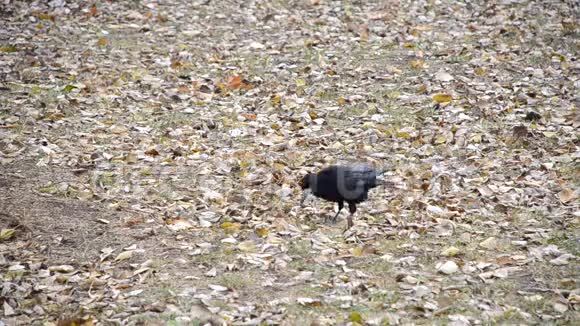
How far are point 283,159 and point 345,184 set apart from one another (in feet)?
4.52

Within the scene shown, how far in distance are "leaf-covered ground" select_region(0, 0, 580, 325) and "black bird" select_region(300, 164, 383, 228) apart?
0.76 ft

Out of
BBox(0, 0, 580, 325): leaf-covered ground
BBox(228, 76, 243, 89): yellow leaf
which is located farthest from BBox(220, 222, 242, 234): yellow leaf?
BBox(228, 76, 243, 89): yellow leaf

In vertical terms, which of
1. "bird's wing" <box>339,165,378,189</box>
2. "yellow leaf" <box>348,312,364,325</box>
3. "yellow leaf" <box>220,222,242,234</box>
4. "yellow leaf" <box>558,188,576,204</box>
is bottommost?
"yellow leaf" <box>220,222,242,234</box>

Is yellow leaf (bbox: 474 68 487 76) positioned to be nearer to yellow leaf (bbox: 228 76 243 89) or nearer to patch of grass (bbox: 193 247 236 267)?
yellow leaf (bbox: 228 76 243 89)

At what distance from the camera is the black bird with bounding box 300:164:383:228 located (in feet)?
18.4

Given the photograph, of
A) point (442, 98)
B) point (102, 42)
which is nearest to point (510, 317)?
point (442, 98)

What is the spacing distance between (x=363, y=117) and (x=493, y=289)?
347 centimetres

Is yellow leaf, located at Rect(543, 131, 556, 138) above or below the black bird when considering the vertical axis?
below

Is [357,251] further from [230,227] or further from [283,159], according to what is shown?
[283,159]

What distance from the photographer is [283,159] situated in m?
6.85

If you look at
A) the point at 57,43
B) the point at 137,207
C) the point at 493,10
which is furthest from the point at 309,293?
the point at 493,10

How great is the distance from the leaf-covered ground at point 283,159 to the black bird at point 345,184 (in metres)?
0.23

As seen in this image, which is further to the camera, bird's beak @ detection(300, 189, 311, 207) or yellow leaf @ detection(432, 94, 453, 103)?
yellow leaf @ detection(432, 94, 453, 103)

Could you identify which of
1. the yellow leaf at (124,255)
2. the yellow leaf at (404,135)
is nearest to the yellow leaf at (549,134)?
the yellow leaf at (404,135)
